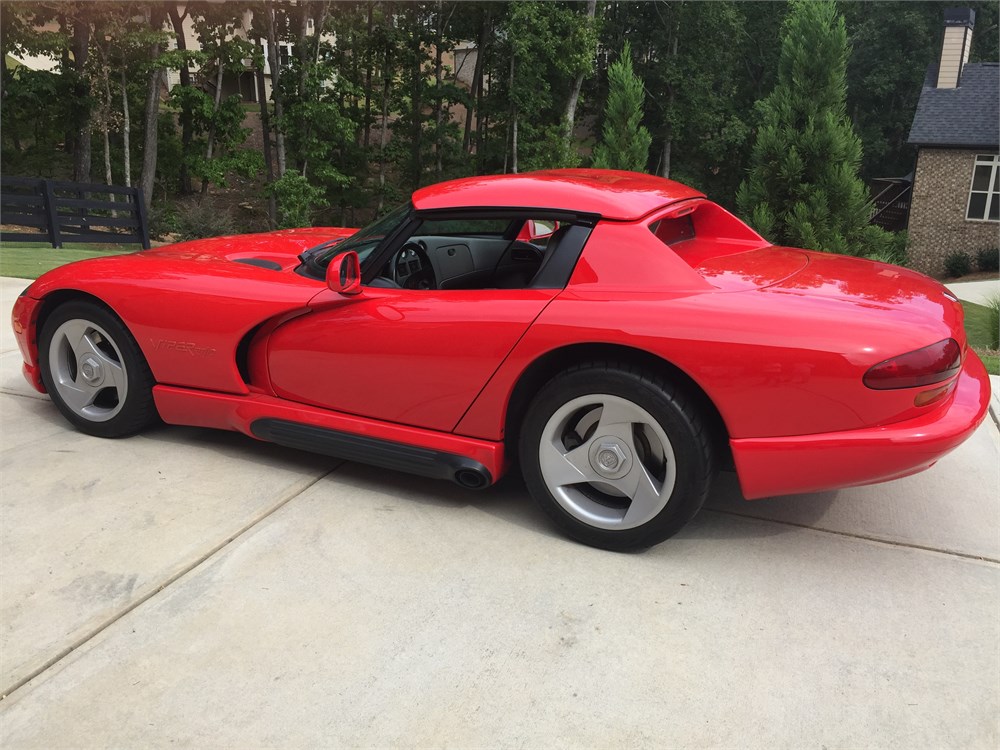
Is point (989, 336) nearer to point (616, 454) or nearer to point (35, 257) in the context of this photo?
point (616, 454)

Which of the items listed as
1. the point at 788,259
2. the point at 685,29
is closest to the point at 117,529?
the point at 788,259

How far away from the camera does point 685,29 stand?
106 ft

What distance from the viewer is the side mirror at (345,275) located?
9.76 feet

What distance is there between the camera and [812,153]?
1480 centimetres

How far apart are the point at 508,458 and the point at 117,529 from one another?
4.92 feet

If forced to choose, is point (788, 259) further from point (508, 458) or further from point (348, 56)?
point (348, 56)

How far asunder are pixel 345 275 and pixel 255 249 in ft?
3.43

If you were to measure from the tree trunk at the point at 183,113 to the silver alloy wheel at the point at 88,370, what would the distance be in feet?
72.0

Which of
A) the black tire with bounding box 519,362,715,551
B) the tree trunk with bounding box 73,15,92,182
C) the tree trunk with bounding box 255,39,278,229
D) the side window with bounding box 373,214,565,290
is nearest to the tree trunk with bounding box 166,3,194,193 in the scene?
the tree trunk with bounding box 73,15,92,182

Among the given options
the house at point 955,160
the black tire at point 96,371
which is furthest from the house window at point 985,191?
the black tire at point 96,371

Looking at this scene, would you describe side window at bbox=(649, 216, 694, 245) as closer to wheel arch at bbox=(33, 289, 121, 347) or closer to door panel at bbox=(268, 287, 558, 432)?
door panel at bbox=(268, 287, 558, 432)

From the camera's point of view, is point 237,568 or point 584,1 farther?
point 584,1

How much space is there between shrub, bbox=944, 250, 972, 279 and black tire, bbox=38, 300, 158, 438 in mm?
27520

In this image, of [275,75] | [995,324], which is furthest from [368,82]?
[995,324]
